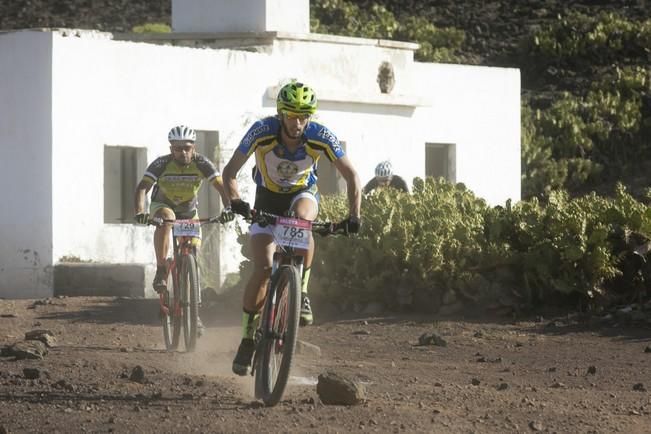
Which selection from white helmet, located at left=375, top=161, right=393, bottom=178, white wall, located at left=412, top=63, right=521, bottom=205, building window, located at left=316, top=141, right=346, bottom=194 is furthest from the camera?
white wall, located at left=412, top=63, right=521, bottom=205

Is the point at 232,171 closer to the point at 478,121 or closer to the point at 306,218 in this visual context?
the point at 306,218

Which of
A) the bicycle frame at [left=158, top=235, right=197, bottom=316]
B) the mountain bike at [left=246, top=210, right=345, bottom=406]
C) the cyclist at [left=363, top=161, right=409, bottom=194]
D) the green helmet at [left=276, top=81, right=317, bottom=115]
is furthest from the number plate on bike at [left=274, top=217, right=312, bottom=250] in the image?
the cyclist at [left=363, top=161, right=409, bottom=194]

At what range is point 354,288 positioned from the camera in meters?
16.0

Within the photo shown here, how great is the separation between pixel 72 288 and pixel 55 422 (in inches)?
372

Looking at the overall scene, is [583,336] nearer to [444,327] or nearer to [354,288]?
[444,327]

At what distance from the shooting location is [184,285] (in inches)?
498

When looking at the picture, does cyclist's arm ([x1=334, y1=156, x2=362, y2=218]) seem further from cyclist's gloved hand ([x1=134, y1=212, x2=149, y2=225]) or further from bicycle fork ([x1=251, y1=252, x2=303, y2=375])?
cyclist's gloved hand ([x1=134, y1=212, x2=149, y2=225])

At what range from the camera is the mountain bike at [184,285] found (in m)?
12.6

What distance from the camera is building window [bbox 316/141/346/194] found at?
73.5 feet

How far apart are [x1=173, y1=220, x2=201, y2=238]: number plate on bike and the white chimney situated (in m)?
9.06

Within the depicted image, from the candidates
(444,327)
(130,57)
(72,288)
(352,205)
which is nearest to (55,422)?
(352,205)

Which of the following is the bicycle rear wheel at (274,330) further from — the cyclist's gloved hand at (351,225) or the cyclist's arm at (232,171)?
the cyclist's arm at (232,171)

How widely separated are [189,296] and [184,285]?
104mm

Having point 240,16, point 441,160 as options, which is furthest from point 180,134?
point 441,160
